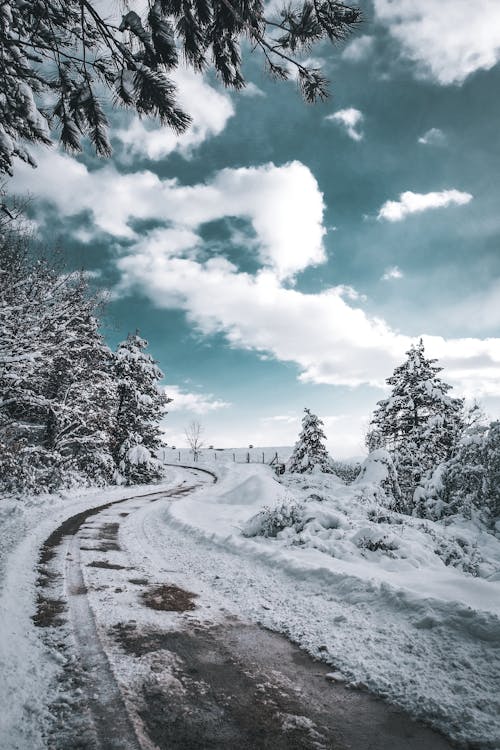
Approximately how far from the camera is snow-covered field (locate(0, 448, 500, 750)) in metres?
2.64

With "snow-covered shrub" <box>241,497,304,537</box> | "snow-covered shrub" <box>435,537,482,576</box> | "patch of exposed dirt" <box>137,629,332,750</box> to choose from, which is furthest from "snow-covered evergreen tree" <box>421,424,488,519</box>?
"patch of exposed dirt" <box>137,629,332,750</box>

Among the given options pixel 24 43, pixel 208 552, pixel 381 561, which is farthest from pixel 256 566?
pixel 24 43

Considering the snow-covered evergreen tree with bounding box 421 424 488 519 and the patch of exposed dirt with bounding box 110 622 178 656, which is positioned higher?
the snow-covered evergreen tree with bounding box 421 424 488 519

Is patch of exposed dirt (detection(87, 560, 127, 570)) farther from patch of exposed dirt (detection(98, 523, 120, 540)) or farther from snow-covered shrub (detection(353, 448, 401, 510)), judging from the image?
snow-covered shrub (detection(353, 448, 401, 510))

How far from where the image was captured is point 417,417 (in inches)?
859

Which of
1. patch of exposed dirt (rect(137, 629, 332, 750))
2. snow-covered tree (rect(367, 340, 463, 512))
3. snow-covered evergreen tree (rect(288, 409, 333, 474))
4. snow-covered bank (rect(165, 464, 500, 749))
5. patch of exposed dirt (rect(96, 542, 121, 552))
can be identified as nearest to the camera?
patch of exposed dirt (rect(137, 629, 332, 750))

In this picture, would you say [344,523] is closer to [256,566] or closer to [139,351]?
[256,566]

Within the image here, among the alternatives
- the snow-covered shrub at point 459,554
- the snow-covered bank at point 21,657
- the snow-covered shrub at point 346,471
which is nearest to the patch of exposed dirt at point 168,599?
the snow-covered bank at point 21,657

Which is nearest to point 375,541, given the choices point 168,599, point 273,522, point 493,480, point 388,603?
point 273,522

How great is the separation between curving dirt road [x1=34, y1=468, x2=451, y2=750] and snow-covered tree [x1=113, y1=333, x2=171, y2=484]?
21.7m

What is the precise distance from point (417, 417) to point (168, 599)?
805 inches

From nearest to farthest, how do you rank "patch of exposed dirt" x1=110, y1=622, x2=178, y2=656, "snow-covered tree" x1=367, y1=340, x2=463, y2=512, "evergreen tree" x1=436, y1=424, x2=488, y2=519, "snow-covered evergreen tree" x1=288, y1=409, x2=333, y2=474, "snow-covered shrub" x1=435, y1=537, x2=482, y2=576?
"patch of exposed dirt" x1=110, y1=622, x2=178, y2=656 → "snow-covered shrub" x1=435, y1=537, x2=482, y2=576 → "evergreen tree" x1=436, y1=424, x2=488, y2=519 → "snow-covered tree" x1=367, y1=340, x2=463, y2=512 → "snow-covered evergreen tree" x1=288, y1=409, x2=333, y2=474

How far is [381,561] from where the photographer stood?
6156 millimetres

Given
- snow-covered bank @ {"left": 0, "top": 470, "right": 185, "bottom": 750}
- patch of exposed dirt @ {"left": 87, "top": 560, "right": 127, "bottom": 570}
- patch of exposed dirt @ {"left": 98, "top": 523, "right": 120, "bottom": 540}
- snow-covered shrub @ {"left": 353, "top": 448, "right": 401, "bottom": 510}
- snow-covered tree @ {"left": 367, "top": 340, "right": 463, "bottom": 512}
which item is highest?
snow-covered tree @ {"left": 367, "top": 340, "right": 463, "bottom": 512}
